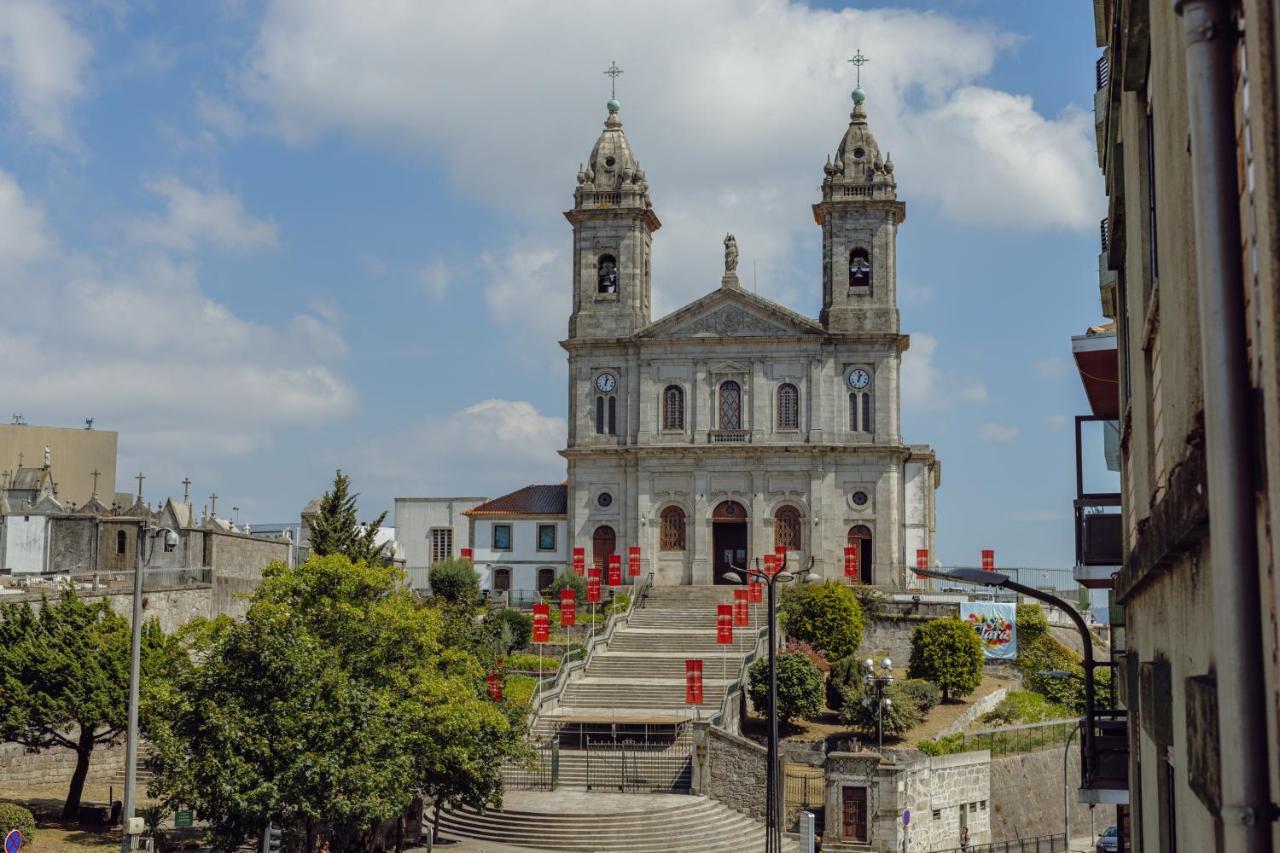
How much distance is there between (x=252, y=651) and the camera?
25.5 m

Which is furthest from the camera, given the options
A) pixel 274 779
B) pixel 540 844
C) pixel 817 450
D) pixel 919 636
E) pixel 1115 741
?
pixel 817 450

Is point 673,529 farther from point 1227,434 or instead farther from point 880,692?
point 1227,434

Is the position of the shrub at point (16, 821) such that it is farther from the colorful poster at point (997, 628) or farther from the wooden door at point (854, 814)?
the colorful poster at point (997, 628)

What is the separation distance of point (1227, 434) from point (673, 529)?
2262 inches

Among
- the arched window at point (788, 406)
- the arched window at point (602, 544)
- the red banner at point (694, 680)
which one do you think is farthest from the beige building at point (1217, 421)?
the arched window at point (602, 544)

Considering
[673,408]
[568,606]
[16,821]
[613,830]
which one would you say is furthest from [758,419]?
[16,821]

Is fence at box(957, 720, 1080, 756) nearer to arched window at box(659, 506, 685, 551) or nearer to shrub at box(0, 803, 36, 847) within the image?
arched window at box(659, 506, 685, 551)

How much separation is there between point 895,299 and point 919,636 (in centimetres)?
1911

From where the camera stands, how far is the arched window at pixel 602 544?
62125 millimetres

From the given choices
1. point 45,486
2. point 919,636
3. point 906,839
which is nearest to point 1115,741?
point 906,839

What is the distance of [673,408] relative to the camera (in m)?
62.1

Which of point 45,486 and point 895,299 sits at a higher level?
point 895,299

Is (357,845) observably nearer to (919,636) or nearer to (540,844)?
(540,844)

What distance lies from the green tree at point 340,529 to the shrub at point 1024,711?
62.7ft
